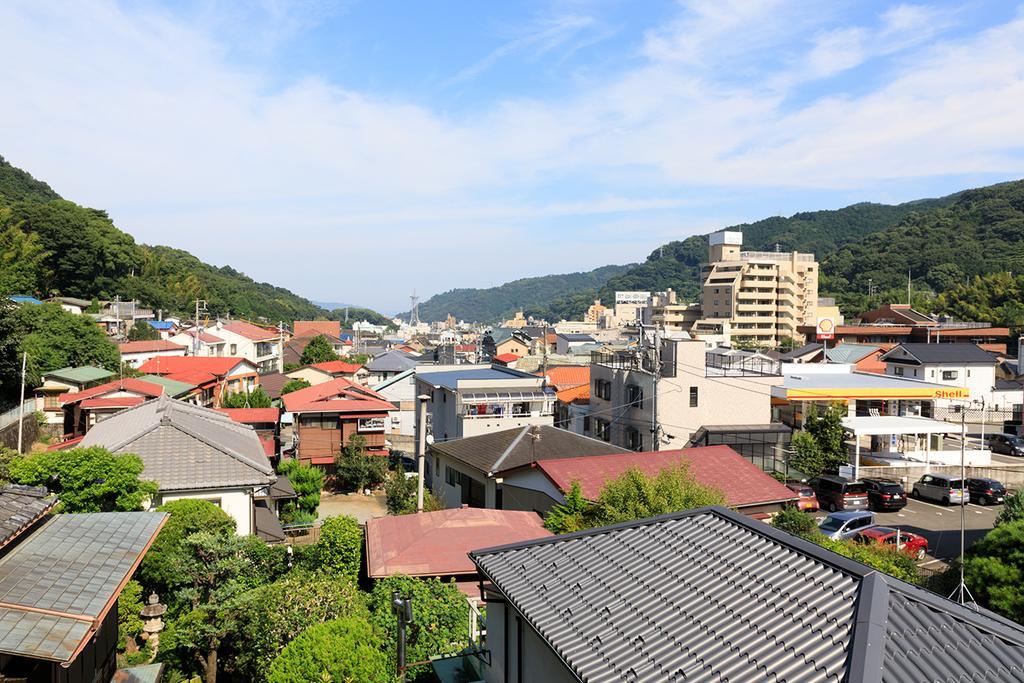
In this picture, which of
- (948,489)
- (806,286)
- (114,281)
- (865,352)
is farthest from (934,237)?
(114,281)

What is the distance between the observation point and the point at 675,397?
24.5m

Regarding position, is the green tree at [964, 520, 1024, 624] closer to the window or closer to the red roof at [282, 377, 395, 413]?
the window

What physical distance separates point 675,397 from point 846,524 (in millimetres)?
8008

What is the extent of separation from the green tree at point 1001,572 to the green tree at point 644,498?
4.03 m

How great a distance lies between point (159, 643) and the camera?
10.4 meters

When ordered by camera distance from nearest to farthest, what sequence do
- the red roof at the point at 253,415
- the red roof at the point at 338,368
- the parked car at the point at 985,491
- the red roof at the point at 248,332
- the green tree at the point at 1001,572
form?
1. the green tree at the point at 1001,572
2. the parked car at the point at 985,491
3. the red roof at the point at 253,415
4. the red roof at the point at 338,368
5. the red roof at the point at 248,332

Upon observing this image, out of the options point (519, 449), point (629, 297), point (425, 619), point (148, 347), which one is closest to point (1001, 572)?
point (425, 619)

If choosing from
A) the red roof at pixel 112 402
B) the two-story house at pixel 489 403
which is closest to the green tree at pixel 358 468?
the two-story house at pixel 489 403

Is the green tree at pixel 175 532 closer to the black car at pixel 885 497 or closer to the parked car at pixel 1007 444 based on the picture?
the black car at pixel 885 497

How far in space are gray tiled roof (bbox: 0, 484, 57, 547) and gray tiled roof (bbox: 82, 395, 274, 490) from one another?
27.0 feet

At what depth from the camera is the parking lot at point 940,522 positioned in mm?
17609

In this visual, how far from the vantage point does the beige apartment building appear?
24.4m

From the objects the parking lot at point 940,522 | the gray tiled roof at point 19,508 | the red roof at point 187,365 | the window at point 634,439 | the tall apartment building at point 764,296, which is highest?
the tall apartment building at point 764,296

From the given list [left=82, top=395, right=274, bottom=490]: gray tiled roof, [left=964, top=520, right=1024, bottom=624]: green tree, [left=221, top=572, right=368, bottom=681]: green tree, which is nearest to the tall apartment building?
[left=82, top=395, right=274, bottom=490]: gray tiled roof
